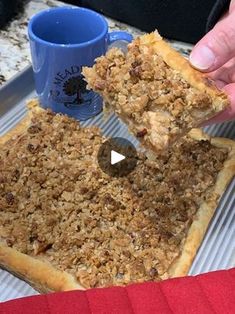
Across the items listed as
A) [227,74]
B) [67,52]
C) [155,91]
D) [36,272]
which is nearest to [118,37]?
[67,52]

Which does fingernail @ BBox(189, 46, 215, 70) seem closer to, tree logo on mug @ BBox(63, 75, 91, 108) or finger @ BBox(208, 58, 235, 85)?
finger @ BBox(208, 58, 235, 85)

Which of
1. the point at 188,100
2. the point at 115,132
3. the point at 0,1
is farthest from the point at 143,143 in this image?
the point at 0,1

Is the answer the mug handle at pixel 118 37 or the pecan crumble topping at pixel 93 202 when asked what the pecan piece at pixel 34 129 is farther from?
the mug handle at pixel 118 37

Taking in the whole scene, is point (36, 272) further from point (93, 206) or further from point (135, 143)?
point (135, 143)

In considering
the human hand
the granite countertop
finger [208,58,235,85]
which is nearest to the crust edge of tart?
finger [208,58,235,85]

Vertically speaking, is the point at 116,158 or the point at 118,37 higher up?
the point at 118,37

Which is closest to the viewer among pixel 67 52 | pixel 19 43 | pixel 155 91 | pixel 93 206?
pixel 155 91

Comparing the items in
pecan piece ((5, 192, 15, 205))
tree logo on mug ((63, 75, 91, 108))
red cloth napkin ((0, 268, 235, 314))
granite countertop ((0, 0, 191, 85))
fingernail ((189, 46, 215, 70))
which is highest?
fingernail ((189, 46, 215, 70))
